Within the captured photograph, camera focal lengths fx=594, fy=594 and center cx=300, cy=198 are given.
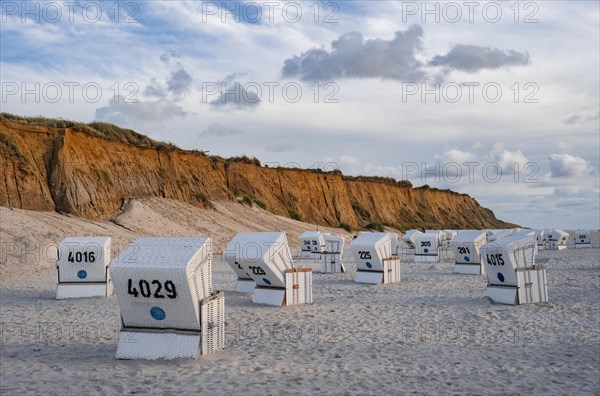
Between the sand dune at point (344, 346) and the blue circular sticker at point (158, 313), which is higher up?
the blue circular sticker at point (158, 313)

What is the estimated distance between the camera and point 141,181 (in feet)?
143

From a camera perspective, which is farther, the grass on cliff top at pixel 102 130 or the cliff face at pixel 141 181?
the grass on cliff top at pixel 102 130

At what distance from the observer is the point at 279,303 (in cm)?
1452

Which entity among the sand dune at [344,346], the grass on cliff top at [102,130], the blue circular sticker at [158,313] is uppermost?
the grass on cliff top at [102,130]

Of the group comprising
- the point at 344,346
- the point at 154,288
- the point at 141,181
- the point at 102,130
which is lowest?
the point at 344,346

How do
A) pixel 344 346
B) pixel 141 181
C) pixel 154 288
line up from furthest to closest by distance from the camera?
1. pixel 141 181
2. pixel 344 346
3. pixel 154 288

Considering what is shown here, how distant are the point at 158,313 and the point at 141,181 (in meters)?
36.2

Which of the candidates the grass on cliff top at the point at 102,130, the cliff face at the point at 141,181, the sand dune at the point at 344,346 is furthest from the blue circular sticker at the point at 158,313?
the grass on cliff top at the point at 102,130

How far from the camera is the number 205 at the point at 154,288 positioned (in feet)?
28.2

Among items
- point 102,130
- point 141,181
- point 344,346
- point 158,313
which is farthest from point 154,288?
point 102,130

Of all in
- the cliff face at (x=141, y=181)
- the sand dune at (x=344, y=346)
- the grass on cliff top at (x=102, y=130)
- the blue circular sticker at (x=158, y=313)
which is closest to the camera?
the sand dune at (x=344, y=346)

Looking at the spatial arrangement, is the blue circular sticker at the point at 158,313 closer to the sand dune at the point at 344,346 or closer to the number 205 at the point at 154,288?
the number 205 at the point at 154,288

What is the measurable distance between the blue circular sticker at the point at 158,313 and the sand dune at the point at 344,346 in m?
0.68

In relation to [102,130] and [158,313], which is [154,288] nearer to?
[158,313]
